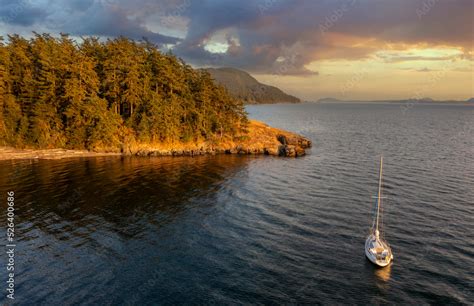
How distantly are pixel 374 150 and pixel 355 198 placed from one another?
50236mm

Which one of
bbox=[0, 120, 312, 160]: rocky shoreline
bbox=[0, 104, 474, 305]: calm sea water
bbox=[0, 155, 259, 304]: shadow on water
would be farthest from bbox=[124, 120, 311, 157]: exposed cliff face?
bbox=[0, 104, 474, 305]: calm sea water

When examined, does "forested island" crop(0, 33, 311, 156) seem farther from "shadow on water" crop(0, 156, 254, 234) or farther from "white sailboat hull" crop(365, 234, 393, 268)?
"white sailboat hull" crop(365, 234, 393, 268)

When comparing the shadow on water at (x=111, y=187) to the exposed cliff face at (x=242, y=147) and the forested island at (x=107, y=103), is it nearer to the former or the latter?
the exposed cliff face at (x=242, y=147)

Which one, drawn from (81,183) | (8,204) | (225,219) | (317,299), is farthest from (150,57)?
(317,299)

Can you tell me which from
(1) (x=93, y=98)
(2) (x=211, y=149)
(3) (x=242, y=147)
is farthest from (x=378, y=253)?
(1) (x=93, y=98)

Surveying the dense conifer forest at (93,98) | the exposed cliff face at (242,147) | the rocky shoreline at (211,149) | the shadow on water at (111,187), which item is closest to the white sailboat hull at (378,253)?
the shadow on water at (111,187)

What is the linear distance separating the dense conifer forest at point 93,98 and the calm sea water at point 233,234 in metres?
14.5

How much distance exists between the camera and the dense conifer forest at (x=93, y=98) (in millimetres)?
82812

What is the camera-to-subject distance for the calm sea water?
28031 mm

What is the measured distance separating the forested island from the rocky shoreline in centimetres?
29

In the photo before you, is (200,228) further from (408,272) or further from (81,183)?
(81,183)

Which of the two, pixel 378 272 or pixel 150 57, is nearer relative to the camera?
pixel 378 272

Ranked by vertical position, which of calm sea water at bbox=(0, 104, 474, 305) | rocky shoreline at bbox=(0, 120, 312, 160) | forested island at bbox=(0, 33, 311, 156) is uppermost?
forested island at bbox=(0, 33, 311, 156)

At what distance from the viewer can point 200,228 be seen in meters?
41.1
